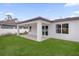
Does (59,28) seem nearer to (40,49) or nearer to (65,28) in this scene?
(65,28)

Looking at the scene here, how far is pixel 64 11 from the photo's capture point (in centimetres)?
2069

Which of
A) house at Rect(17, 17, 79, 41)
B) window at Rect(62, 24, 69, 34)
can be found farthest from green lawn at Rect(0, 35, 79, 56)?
window at Rect(62, 24, 69, 34)

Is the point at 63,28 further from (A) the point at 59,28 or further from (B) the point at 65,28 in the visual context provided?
(A) the point at 59,28

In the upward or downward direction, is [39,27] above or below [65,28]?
above

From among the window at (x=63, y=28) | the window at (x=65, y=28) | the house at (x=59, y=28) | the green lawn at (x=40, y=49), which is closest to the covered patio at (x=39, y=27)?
the house at (x=59, y=28)

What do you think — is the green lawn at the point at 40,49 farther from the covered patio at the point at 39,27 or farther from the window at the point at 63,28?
the window at the point at 63,28

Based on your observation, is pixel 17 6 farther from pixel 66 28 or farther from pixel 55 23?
pixel 66 28

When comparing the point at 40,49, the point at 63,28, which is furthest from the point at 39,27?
the point at 40,49

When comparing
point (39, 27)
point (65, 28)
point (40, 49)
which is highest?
point (39, 27)

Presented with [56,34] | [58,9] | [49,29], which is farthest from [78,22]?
[58,9]

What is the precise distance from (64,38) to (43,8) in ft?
20.6

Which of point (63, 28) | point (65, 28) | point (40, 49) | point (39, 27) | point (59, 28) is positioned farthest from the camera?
point (59, 28)

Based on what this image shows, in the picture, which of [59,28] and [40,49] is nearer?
[40,49]

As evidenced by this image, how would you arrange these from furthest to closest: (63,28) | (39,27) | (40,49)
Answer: (63,28)
(39,27)
(40,49)
